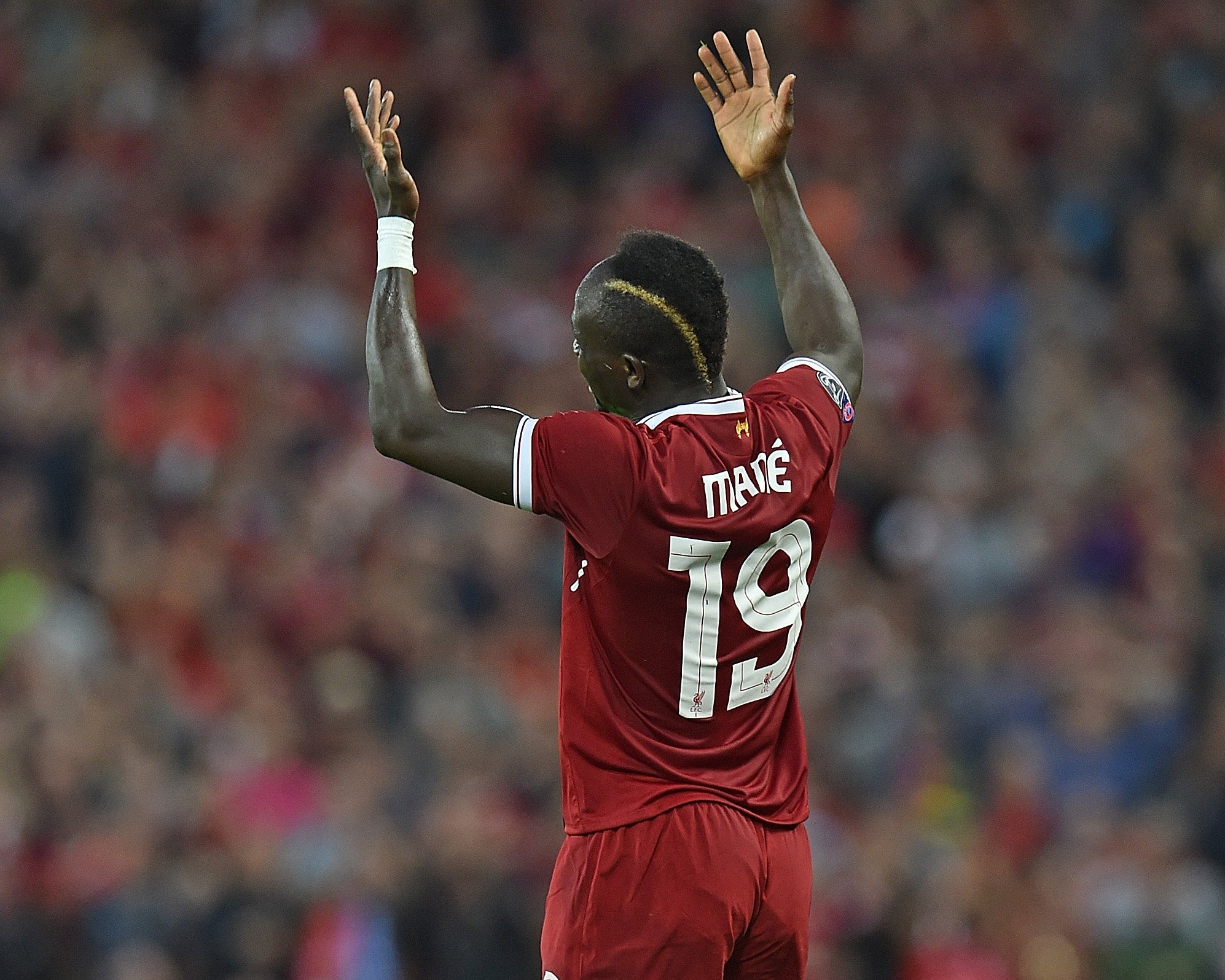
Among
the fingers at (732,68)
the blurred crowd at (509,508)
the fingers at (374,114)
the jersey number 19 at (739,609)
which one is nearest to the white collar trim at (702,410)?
the jersey number 19 at (739,609)

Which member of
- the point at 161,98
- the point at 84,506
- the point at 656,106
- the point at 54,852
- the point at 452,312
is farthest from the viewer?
the point at 161,98

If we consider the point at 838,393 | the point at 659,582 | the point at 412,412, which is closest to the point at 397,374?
the point at 412,412

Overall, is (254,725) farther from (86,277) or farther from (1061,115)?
(1061,115)

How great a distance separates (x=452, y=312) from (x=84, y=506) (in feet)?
7.65

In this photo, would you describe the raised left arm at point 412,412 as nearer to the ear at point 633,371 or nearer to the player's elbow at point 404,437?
the player's elbow at point 404,437

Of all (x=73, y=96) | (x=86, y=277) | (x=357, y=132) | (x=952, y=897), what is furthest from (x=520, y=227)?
(x=357, y=132)

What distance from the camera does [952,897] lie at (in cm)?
720

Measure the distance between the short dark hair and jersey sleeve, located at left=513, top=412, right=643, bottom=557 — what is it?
24cm

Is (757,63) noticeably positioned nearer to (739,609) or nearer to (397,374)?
(397,374)

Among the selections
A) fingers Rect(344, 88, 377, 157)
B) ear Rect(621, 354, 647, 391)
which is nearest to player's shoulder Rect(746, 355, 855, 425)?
ear Rect(621, 354, 647, 391)

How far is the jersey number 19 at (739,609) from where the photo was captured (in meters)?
3.53

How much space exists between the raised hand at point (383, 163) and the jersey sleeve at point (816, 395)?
0.80 meters

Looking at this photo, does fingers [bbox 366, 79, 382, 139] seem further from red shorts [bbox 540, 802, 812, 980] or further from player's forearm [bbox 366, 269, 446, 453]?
red shorts [bbox 540, 802, 812, 980]

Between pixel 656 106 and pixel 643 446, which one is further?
pixel 656 106
